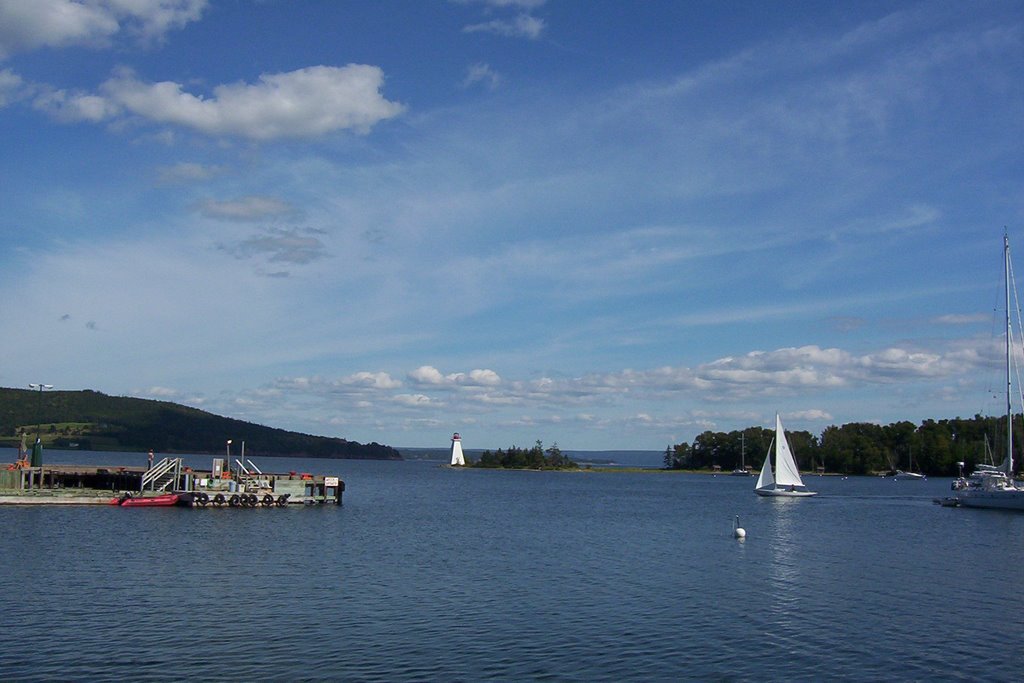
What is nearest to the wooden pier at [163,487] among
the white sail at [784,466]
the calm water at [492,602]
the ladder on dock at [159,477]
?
the ladder on dock at [159,477]

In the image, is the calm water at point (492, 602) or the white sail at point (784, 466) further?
the white sail at point (784, 466)

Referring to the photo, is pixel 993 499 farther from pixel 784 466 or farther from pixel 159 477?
pixel 159 477

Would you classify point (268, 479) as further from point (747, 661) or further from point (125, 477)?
point (747, 661)

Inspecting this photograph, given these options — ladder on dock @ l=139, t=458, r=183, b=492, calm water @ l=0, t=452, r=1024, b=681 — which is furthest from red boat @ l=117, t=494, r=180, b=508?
calm water @ l=0, t=452, r=1024, b=681

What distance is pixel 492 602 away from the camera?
3878 cm

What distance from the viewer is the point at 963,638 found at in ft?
109

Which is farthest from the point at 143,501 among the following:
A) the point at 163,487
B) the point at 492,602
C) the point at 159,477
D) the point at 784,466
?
the point at 784,466

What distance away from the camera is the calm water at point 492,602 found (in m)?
28.3

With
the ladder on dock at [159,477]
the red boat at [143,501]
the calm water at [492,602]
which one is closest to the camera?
the calm water at [492,602]

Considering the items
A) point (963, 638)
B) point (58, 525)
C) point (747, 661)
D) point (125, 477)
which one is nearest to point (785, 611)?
point (963, 638)

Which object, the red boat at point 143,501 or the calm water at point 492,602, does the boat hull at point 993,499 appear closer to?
the calm water at point 492,602

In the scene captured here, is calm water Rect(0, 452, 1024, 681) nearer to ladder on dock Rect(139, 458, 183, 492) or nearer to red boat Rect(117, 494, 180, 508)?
red boat Rect(117, 494, 180, 508)

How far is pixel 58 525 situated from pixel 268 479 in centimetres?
2719

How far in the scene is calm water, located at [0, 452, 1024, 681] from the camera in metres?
28.3
